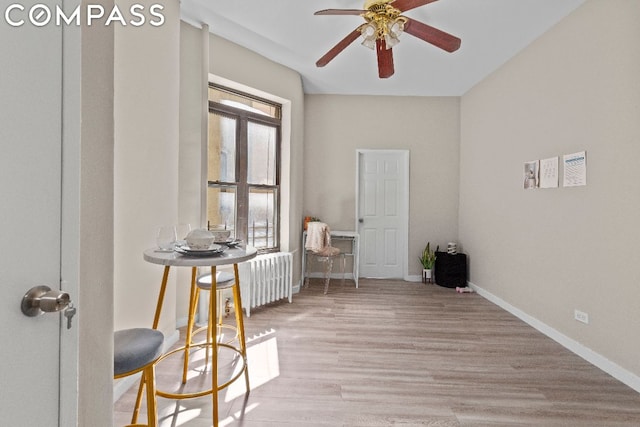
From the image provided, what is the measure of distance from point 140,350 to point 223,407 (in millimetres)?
928

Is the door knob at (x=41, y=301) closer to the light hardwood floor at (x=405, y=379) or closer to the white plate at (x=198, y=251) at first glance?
the white plate at (x=198, y=251)

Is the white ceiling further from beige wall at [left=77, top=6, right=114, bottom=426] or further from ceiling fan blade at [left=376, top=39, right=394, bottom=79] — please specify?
beige wall at [left=77, top=6, right=114, bottom=426]

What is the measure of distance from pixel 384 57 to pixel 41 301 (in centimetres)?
254

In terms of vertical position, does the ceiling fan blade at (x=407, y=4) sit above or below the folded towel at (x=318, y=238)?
above

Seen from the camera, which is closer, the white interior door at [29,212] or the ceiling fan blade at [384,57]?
the white interior door at [29,212]

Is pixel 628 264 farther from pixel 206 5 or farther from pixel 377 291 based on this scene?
pixel 206 5

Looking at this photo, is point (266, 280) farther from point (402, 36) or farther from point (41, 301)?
point (402, 36)

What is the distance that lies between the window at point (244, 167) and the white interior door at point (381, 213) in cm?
164

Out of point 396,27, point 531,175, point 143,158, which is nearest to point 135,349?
point 143,158

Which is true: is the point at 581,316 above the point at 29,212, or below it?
below

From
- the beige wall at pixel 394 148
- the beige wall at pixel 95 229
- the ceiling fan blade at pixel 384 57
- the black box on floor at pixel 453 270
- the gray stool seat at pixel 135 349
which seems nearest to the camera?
the beige wall at pixel 95 229

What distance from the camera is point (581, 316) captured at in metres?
A: 2.62

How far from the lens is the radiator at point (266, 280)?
335cm

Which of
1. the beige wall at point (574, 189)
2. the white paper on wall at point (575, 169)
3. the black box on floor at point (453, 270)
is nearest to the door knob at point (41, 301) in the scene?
the beige wall at point (574, 189)
